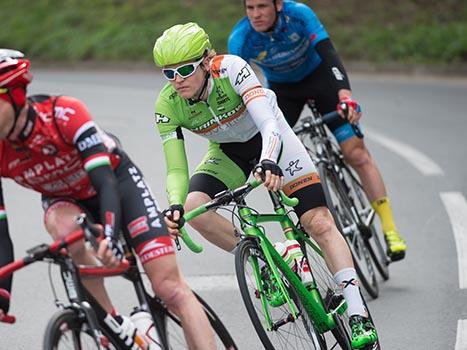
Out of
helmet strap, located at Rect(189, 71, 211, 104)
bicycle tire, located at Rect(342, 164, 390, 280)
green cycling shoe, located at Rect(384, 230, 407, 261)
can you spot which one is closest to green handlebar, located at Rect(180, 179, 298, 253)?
helmet strap, located at Rect(189, 71, 211, 104)

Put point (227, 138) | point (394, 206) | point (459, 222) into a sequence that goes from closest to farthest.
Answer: point (227, 138) < point (459, 222) < point (394, 206)

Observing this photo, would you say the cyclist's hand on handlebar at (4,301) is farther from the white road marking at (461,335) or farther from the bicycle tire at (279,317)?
the white road marking at (461,335)

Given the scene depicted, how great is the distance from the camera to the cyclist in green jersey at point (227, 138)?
6180 mm

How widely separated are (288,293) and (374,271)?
280cm

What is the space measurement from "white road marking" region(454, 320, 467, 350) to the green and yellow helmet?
2354 millimetres

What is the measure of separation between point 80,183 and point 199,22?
20.9 meters

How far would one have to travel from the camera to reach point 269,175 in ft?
19.4

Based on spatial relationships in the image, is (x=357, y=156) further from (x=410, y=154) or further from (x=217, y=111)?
(x=410, y=154)

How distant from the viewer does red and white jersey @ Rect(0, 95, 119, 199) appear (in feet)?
16.7

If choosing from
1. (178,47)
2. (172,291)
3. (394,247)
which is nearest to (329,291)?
(172,291)

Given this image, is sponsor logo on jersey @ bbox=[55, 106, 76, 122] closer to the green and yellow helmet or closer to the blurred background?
the green and yellow helmet

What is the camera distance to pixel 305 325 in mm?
6070

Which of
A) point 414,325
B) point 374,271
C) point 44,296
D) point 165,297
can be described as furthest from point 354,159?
point 165,297

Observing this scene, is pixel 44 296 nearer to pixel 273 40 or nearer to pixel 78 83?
Result: pixel 273 40
